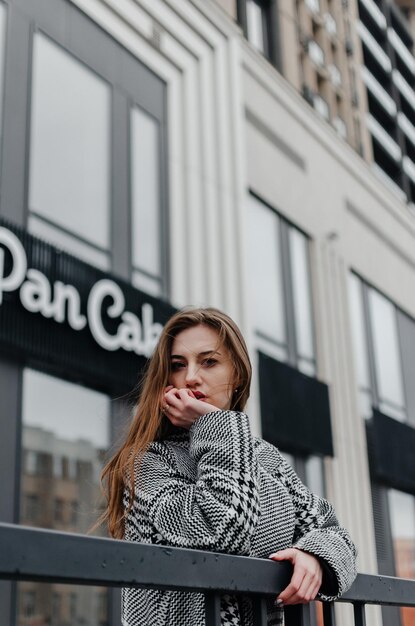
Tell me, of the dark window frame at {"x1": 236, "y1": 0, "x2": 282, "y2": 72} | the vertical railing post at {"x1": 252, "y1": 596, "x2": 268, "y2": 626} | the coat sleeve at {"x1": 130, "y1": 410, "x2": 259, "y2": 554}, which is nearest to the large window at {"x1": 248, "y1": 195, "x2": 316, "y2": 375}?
the dark window frame at {"x1": 236, "y1": 0, "x2": 282, "y2": 72}

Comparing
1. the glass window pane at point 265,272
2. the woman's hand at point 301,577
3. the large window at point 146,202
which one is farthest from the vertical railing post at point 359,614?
the glass window pane at point 265,272

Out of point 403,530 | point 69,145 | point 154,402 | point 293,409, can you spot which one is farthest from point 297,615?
point 403,530

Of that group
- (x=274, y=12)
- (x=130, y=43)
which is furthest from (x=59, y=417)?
(x=274, y=12)

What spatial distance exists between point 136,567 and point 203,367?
1.04 m

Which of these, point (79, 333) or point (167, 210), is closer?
point (79, 333)

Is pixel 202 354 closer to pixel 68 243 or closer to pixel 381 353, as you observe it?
pixel 68 243

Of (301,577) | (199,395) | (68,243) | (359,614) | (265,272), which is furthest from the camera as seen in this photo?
(265,272)

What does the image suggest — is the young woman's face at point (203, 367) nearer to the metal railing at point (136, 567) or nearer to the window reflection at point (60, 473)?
the metal railing at point (136, 567)

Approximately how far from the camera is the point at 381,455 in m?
15.8

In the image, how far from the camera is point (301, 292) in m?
15.2

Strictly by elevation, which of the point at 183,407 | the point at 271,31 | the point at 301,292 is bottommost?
the point at 183,407

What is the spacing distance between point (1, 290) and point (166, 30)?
5719 millimetres

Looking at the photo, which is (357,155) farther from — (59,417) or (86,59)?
(59,417)

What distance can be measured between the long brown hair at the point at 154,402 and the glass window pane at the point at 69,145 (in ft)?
22.4
